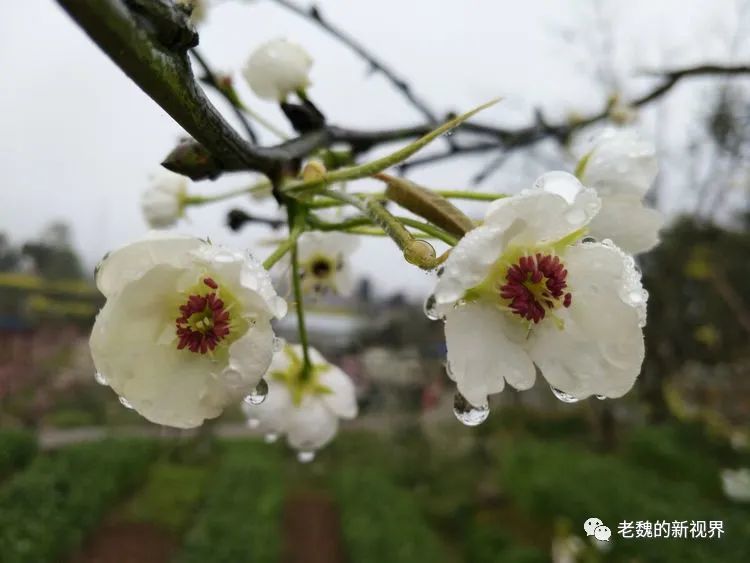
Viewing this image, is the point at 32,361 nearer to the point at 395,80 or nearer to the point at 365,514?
the point at 365,514

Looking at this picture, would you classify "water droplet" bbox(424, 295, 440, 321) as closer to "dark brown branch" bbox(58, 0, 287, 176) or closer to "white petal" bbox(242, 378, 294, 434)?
"dark brown branch" bbox(58, 0, 287, 176)

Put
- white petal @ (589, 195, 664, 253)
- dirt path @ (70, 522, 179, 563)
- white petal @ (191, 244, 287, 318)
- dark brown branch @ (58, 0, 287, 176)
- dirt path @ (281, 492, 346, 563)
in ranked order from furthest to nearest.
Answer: dirt path @ (281, 492, 346, 563) → dirt path @ (70, 522, 179, 563) → white petal @ (589, 195, 664, 253) → white petal @ (191, 244, 287, 318) → dark brown branch @ (58, 0, 287, 176)

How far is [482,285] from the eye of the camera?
0.34 meters

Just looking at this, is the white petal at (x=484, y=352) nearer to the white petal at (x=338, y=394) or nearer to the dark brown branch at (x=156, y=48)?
the dark brown branch at (x=156, y=48)

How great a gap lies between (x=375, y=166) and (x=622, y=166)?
0.68ft

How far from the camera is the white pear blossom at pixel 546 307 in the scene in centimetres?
32

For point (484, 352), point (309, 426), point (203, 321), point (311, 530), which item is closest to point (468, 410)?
point (484, 352)

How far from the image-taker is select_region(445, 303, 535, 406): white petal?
1.04ft

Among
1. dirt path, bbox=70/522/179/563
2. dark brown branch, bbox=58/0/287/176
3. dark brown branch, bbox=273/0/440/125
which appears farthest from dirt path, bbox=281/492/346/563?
dark brown branch, bbox=58/0/287/176

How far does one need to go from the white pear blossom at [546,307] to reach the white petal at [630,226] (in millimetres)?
91

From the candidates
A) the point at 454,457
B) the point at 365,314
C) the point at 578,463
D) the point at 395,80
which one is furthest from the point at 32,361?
the point at 395,80

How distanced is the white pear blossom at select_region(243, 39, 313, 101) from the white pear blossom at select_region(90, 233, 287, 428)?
0.96 ft

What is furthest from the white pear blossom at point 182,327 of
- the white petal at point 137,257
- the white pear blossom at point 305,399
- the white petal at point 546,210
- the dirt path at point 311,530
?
the dirt path at point 311,530

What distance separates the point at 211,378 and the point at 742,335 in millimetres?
8810
